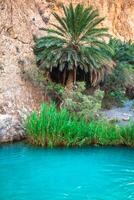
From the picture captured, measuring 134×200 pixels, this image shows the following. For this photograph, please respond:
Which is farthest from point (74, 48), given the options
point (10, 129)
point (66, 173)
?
point (66, 173)

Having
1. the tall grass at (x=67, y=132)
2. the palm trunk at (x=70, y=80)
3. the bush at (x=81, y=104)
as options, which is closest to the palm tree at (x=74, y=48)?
the palm trunk at (x=70, y=80)

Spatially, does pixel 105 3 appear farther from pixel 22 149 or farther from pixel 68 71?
pixel 22 149

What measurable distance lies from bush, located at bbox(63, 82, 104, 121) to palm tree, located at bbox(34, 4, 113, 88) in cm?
144

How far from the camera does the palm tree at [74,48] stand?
22188mm

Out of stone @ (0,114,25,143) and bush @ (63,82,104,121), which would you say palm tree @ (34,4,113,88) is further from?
stone @ (0,114,25,143)

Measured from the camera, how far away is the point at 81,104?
2059 cm

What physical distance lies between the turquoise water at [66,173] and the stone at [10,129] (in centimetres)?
76

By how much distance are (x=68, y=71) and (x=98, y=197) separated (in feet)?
41.6

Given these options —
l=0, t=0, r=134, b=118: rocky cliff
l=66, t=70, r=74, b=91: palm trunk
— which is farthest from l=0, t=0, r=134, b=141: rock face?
l=66, t=70, r=74, b=91: palm trunk

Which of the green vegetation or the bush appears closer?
the green vegetation

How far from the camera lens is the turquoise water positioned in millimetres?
11414

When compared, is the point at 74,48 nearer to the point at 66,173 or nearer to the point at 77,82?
the point at 77,82

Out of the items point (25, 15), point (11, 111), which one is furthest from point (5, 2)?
point (11, 111)

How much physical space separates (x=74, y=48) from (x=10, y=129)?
579cm
